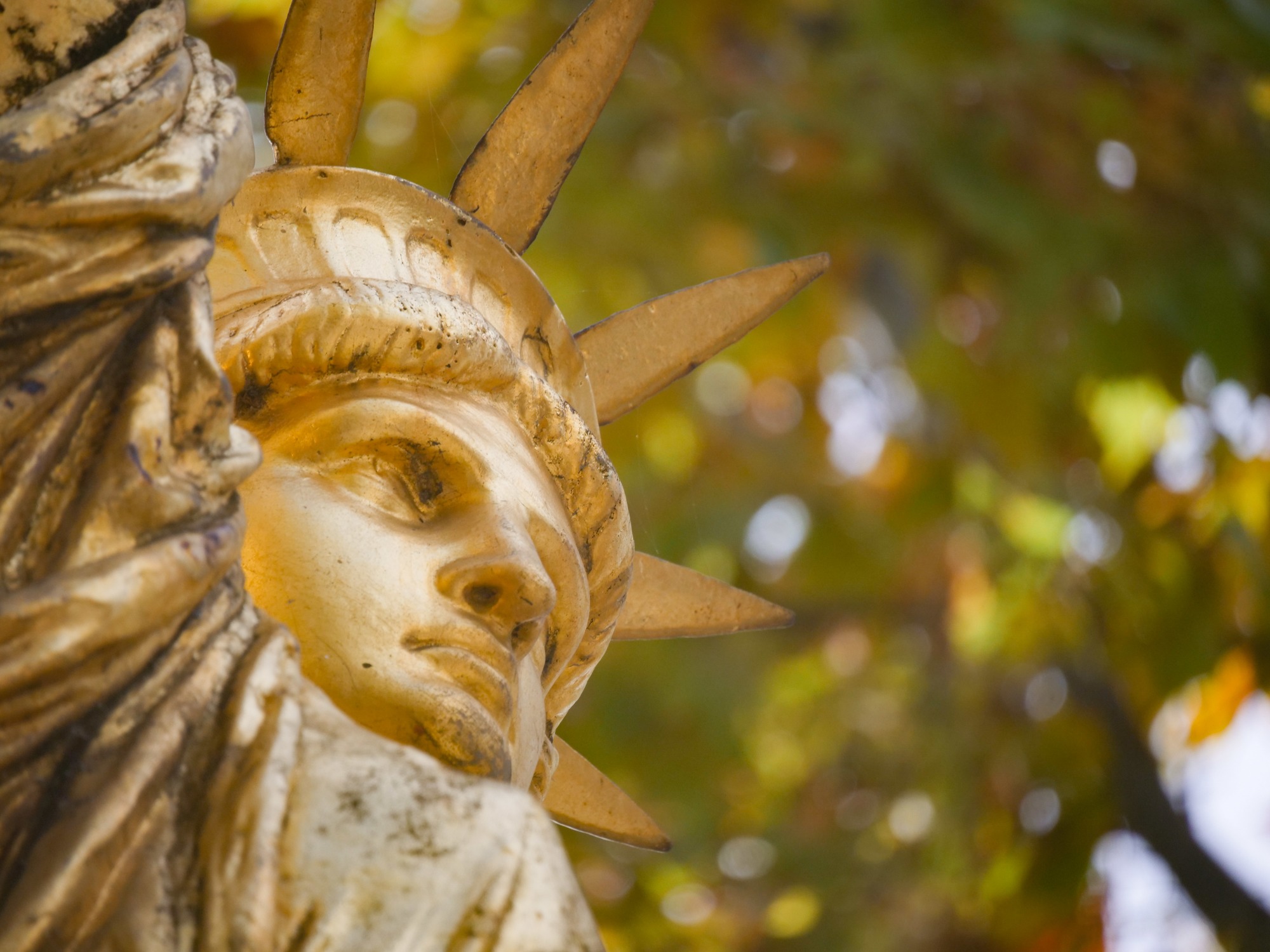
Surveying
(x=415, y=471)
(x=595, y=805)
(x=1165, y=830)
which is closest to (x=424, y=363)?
(x=415, y=471)

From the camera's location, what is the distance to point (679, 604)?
4.90 feet

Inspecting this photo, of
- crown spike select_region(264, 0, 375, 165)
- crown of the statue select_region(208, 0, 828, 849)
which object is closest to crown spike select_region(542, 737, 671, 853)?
crown of the statue select_region(208, 0, 828, 849)

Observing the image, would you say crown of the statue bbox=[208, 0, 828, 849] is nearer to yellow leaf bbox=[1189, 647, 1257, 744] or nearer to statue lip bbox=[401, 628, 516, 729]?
statue lip bbox=[401, 628, 516, 729]

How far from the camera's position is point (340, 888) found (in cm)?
83

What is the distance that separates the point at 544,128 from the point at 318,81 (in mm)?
183

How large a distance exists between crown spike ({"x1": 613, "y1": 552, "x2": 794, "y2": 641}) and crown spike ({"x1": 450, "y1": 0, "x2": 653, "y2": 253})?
0.29m

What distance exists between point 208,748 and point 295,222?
0.49 m

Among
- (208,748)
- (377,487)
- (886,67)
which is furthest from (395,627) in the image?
(886,67)

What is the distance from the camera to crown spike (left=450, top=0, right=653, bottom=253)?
4.57 feet

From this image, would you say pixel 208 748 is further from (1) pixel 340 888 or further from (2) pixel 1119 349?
(2) pixel 1119 349

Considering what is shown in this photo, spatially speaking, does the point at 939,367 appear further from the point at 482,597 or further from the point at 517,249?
the point at 482,597

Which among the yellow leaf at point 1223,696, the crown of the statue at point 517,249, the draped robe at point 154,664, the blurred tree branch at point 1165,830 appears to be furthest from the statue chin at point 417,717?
the yellow leaf at point 1223,696

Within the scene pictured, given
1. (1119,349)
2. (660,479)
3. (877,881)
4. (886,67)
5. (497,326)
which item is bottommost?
(877,881)

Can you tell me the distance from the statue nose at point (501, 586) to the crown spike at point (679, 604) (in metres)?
0.34
